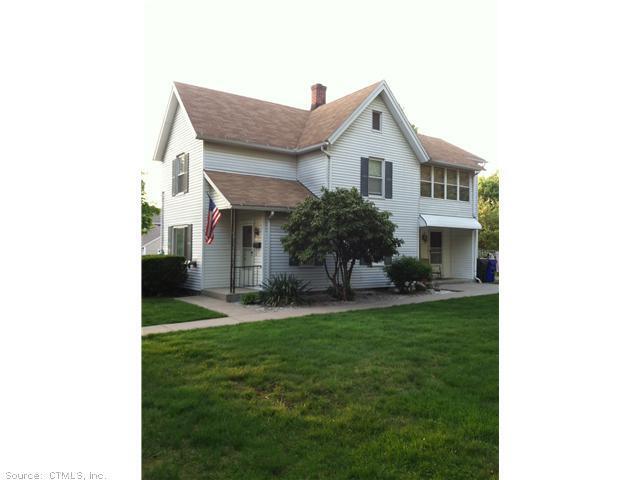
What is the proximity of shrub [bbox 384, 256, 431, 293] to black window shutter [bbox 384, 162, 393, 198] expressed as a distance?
110 inches

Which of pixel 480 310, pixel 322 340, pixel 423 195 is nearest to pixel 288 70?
pixel 322 340

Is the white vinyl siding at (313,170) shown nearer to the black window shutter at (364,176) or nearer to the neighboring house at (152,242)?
the black window shutter at (364,176)

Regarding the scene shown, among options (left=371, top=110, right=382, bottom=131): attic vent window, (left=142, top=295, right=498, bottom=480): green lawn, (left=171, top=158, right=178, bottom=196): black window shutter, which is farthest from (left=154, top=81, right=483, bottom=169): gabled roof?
(left=142, top=295, right=498, bottom=480): green lawn

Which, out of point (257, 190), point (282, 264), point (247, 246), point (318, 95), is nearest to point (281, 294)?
point (282, 264)

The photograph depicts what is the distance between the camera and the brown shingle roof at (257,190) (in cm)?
1169

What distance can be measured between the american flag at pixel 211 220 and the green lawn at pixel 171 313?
6.53 ft

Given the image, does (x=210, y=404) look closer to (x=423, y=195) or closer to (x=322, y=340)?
(x=322, y=340)

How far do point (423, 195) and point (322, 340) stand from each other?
451 inches

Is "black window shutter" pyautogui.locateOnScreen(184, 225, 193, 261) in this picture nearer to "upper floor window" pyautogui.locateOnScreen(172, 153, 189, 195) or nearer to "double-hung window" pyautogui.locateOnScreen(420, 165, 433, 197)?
"upper floor window" pyautogui.locateOnScreen(172, 153, 189, 195)

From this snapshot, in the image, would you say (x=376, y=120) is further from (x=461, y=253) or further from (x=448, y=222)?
(x=461, y=253)

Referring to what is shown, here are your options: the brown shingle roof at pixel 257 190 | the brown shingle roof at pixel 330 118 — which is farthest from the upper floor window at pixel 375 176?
the brown shingle roof at pixel 257 190

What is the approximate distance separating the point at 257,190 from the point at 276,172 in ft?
6.98
